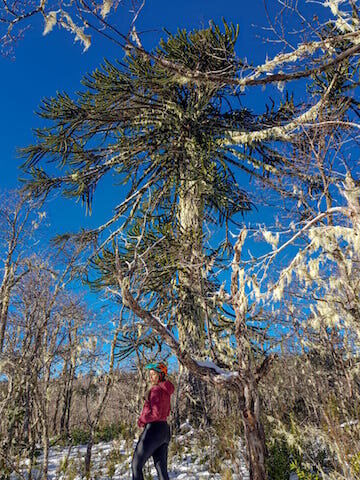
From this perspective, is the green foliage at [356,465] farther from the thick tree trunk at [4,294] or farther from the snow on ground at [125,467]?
the thick tree trunk at [4,294]

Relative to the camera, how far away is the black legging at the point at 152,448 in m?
3.32

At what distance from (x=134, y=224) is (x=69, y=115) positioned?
3284 mm

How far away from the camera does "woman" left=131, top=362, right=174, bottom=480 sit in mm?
3354

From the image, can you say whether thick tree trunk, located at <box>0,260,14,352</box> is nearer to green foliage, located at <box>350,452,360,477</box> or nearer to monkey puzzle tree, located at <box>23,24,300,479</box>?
monkey puzzle tree, located at <box>23,24,300,479</box>

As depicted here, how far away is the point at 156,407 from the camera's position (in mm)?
3543

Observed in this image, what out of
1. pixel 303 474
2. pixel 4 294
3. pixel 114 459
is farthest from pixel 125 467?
pixel 4 294

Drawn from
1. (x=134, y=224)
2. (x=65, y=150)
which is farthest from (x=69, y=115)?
(x=134, y=224)

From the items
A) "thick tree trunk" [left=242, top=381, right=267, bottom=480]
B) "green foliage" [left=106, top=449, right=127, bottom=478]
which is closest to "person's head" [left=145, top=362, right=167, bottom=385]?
"thick tree trunk" [left=242, top=381, right=267, bottom=480]

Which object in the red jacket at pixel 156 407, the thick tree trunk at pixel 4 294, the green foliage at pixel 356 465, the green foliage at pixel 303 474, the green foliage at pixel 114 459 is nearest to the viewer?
the green foliage at pixel 356 465

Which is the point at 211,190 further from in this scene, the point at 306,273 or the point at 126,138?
the point at 306,273

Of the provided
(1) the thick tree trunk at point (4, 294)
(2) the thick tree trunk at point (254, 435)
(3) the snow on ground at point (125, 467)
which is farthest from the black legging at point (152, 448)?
(1) the thick tree trunk at point (4, 294)

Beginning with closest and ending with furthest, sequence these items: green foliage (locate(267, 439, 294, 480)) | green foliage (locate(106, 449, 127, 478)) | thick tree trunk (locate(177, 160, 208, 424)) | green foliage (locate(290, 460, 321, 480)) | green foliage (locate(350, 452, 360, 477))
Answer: green foliage (locate(350, 452, 360, 477)) → green foliage (locate(290, 460, 321, 480)) → green foliage (locate(267, 439, 294, 480)) → green foliage (locate(106, 449, 127, 478)) → thick tree trunk (locate(177, 160, 208, 424))

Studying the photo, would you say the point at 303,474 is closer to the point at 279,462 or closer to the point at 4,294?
the point at 279,462

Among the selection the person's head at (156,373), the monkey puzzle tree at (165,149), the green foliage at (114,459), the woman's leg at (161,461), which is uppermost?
the monkey puzzle tree at (165,149)
